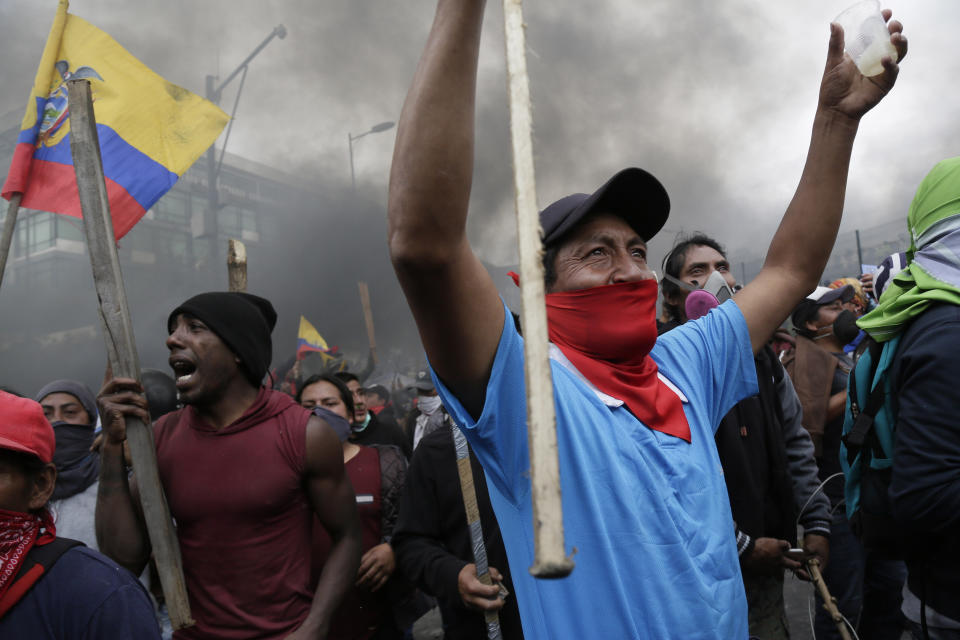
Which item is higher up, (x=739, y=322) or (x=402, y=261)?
(x=402, y=261)

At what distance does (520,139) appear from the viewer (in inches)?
25.4

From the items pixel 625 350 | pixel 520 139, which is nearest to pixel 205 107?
pixel 625 350

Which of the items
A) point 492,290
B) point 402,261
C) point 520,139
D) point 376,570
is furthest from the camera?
point 376,570

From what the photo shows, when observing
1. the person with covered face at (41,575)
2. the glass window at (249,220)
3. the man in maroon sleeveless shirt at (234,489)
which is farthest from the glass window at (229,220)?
the person with covered face at (41,575)

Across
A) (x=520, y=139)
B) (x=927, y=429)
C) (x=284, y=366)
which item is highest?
Result: (x=520, y=139)

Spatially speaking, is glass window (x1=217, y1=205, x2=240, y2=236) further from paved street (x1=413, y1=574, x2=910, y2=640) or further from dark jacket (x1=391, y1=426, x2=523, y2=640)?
dark jacket (x1=391, y1=426, x2=523, y2=640)

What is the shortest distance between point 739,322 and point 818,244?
0.30 metres

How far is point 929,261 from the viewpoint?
1.89 metres

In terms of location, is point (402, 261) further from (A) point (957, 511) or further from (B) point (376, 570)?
(B) point (376, 570)

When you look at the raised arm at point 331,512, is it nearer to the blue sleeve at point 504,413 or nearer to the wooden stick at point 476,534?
the wooden stick at point 476,534

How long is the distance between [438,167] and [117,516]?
6.79 feet

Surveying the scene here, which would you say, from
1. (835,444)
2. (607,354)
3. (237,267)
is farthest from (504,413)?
(835,444)

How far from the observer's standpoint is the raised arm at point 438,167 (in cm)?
87

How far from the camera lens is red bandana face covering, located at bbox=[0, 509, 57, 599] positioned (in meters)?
1.44
